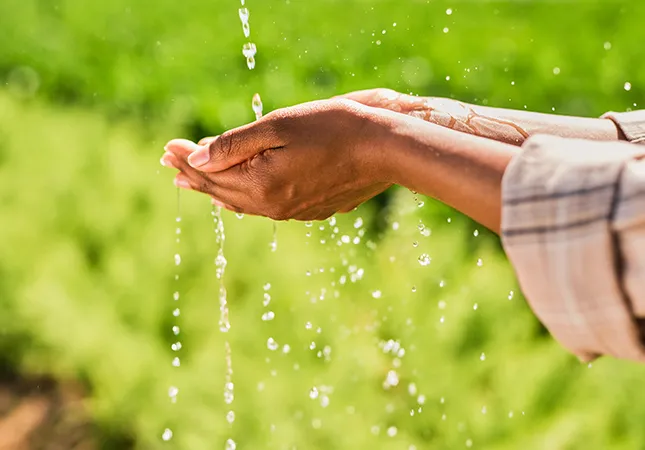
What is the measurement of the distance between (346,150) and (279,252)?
2061mm

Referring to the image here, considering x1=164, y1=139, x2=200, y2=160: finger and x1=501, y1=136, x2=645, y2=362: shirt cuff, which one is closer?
x1=501, y1=136, x2=645, y2=362: shirt cuff

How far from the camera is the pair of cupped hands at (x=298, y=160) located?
1.45m

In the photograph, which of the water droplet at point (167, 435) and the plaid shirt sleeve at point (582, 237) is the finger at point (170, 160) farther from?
the water droplet at point (167, 435)

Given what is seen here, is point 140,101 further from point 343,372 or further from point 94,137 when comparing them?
point 343,372

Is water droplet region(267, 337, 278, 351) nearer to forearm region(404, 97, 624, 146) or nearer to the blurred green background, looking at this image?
the blurred green background

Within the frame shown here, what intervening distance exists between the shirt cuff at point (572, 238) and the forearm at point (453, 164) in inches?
2.5

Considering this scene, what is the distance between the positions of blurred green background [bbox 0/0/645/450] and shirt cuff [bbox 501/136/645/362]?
1530 millimetres

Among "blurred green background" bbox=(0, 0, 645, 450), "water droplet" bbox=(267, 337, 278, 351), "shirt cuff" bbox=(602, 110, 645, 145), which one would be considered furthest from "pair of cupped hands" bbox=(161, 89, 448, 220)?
"water droplet" bbox=(267, 337, 278, 351)

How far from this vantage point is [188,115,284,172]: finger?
157 cm

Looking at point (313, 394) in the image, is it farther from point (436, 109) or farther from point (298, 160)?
point (298, 160)

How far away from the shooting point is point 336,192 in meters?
1.61

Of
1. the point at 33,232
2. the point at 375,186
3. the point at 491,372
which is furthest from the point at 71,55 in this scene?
the point at 375,186

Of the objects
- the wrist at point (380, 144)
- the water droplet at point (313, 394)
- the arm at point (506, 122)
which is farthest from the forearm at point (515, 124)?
the water droplet at point (313, 394)

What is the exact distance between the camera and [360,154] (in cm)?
146
